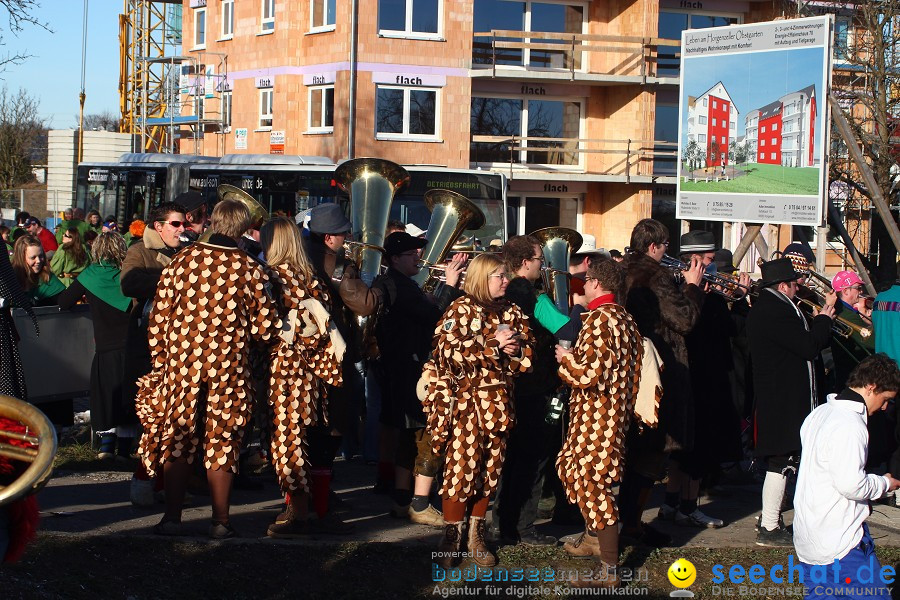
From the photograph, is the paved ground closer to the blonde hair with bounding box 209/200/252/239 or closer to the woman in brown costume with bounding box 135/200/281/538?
the woman in brown costume with bounding box 135/200/281/538

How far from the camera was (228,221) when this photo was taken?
6281 mm

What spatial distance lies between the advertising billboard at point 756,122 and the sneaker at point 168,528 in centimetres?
850

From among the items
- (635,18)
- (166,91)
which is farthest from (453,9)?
(166,91)

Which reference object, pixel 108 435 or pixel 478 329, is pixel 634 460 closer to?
pixel 478 329

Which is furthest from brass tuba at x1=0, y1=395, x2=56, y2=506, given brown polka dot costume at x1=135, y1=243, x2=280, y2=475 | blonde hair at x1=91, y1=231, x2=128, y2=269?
blonde hair at x1=91, y1=231, x2=128, y2=269

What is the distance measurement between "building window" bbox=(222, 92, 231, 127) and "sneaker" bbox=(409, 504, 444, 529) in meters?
27.1

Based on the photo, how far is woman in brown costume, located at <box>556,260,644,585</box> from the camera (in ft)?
19.8

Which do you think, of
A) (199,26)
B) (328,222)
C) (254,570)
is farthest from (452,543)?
(199,26)

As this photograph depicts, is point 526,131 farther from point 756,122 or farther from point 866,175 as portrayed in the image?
point 866,175

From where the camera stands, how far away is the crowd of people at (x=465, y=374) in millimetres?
6105

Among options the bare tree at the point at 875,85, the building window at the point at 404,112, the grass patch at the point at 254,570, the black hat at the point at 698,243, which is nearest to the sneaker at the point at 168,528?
the grass patch at the point at 254,570

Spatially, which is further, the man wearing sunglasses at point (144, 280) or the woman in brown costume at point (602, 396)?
the man wearing sunglasses at point (144, 280)

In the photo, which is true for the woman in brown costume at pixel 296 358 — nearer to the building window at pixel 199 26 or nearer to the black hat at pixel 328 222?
the black hat at pixel 328 222

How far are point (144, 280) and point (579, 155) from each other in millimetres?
25853
